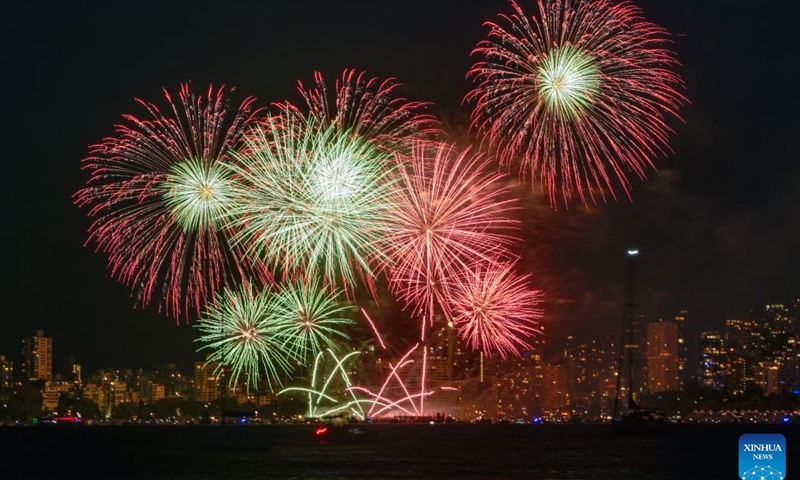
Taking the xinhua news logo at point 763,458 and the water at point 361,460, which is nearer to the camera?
the xinhua news logo at point 763,458

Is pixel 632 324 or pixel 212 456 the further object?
pixel 632 324

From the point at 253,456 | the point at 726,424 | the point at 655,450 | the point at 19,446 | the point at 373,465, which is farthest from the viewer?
the point at 726,424

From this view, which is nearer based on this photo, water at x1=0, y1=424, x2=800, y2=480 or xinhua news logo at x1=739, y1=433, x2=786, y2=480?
xinhua news logo at x1=739, y1=433, x2=786, y2=480

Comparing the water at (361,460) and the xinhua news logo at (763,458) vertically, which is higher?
the xinhua news logo at (763,458)

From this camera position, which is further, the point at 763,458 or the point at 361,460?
the point at 361,460

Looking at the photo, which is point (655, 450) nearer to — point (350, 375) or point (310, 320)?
point (350, 375)

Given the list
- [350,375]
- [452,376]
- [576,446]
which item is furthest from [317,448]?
[576,446]

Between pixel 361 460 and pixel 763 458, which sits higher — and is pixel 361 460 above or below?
below

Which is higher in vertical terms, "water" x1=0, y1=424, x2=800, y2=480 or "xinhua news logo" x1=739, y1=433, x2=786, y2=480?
"xinhua news logo" x1=739, y1=433, x2=786, y2=480
